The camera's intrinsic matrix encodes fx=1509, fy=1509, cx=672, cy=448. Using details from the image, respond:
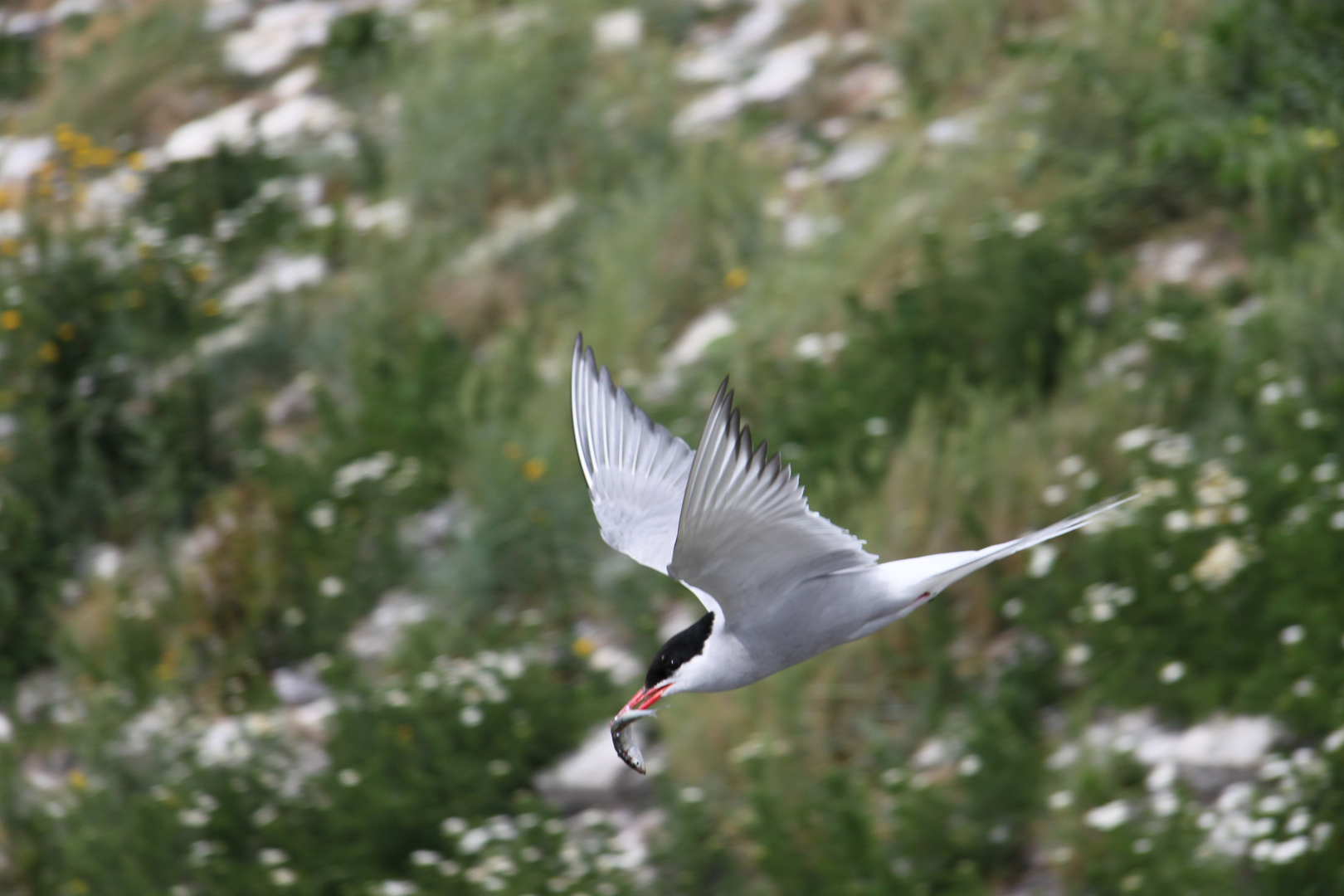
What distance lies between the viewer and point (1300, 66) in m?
4.65

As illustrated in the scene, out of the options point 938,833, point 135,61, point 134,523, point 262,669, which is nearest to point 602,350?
point 262,669

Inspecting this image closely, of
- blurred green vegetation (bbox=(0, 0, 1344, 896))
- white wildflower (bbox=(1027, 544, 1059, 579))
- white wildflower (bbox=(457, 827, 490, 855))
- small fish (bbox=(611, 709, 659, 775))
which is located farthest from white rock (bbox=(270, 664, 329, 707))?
small fish (bbox=(611, 709, 659, 775))

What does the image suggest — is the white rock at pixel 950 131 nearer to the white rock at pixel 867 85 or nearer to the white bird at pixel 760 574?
the white rock at pixel 867 85

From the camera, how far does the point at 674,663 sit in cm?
214

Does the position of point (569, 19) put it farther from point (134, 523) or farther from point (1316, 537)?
point (1316, 537)

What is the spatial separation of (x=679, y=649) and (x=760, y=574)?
0.17m

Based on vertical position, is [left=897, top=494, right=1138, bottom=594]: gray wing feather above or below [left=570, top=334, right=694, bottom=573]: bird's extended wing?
above

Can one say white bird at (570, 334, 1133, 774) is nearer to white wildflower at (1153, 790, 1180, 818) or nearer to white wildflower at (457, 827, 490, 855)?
white wildflower at (1153, 790, 1180, 818)

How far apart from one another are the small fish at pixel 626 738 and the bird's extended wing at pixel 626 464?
305 mm

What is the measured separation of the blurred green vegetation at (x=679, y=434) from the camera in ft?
11.2

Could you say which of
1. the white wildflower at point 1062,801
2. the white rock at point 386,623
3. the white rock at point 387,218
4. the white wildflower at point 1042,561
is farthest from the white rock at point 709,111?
the white wildflower at point 1062,801

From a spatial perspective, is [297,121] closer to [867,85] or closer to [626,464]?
[867,85]

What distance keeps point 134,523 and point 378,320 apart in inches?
46.7

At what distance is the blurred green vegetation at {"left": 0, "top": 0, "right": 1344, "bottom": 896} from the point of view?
3.42 meters
